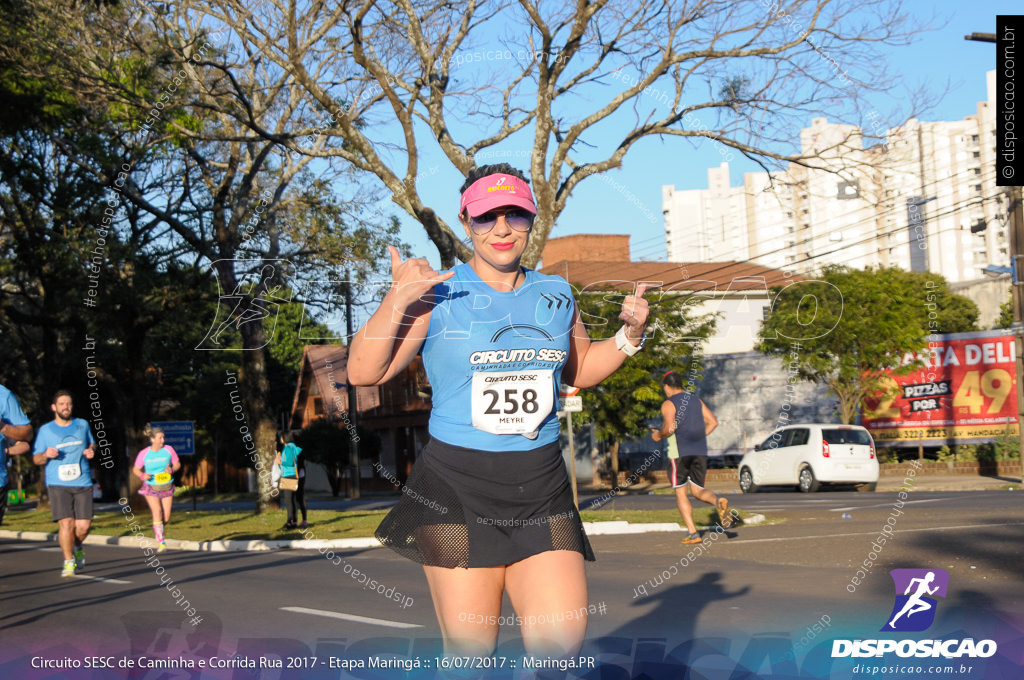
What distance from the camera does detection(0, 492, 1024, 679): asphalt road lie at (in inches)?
250

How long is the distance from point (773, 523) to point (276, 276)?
37.6ft

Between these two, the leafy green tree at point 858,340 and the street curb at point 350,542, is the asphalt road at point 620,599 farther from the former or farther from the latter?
the leafy green tree at point 858,340

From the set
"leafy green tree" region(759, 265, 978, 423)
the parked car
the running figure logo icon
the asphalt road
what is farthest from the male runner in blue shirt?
"leafy green tree" region(759, 265, 978, 423)

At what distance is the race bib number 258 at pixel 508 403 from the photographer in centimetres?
340

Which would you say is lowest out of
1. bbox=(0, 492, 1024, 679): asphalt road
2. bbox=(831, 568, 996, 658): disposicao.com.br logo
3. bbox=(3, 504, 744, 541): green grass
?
bbox=(3, 504, 744, 541): green grass

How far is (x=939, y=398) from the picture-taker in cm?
3159

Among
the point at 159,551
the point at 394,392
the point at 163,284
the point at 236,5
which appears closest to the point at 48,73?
the point at 236,5

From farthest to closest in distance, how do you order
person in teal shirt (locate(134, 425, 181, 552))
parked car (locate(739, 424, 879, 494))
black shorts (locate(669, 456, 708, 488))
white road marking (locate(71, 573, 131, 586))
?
parked car (locate(739, 424, 879, 494)) < person in teal shirt (locate(134, 425, 181, 552)) < black shorts (locate(669, 456, 708, 488)) < white road marking (locate(71, 573, 131, 586))

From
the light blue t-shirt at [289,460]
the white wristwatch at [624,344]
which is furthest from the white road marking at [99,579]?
the white wristwatch at [624,344]

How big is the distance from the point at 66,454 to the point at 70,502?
52cm

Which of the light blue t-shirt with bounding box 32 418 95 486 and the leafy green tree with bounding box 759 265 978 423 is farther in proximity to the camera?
the leafy green tree with bounding box 759 265 978 423

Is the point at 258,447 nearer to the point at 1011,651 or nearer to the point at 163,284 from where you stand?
the point at 163,284

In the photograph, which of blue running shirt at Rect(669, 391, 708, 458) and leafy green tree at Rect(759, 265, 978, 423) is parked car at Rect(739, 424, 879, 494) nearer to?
leafy green tree at Rect(759, 265, 978, 423)

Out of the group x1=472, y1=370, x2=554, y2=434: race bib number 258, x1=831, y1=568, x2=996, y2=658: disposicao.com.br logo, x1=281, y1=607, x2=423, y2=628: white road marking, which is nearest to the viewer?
x1=472, y1=370, x2=554, y2=434: race bib number 258
